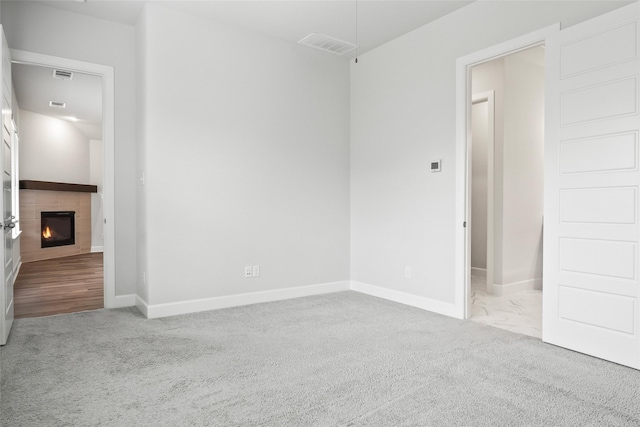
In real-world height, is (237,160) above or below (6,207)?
above

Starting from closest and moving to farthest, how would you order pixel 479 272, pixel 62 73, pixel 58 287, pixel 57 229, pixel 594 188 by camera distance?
pixel 594 188
pixel 62 73
pixel 58 287
pixel 479 272
pixel 57 229

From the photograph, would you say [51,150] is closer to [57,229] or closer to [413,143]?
[57,229]

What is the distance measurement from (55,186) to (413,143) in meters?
7.26

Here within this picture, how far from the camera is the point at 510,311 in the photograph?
4.04 metres

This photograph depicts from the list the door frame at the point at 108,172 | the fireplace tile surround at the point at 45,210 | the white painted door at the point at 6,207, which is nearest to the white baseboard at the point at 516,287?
the door frame at the point at 108,172

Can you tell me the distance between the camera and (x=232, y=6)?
12.3ft

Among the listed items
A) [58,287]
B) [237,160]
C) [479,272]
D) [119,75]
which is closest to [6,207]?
[119,75]

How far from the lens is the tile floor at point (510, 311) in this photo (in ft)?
11.6

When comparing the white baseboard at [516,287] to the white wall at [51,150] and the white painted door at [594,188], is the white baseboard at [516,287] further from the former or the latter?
the white wall at [51,150]

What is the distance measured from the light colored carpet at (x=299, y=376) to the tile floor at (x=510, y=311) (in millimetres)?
242

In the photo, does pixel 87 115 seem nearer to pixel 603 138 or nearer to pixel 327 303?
pixel 327 303

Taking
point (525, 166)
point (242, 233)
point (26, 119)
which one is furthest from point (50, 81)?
point (525, 166)

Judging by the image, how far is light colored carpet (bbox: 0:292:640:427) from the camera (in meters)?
2.01

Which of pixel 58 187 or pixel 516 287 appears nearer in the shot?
pixel 516 287
